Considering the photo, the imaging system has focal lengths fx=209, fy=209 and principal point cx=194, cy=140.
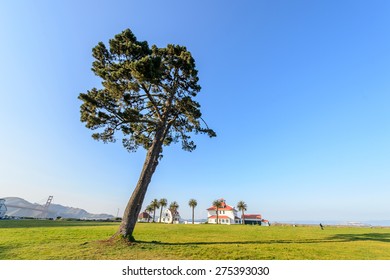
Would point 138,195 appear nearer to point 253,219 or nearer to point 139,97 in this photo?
point 139,97

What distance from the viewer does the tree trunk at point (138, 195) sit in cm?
1346

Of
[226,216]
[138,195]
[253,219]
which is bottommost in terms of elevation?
[138,195]

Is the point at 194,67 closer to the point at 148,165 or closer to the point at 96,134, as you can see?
the point at 148,165

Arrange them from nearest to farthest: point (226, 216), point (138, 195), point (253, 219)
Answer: point (138, 195)
point (226, 216)
point (253, 219)

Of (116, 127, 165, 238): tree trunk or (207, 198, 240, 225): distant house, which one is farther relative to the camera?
(207, 198, 240, 225): distant house

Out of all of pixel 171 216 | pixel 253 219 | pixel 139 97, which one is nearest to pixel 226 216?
pixel 253 219

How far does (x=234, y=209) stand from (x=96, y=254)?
298 ft

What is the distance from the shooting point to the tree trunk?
44.2 feet

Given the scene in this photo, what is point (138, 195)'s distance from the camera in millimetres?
14430

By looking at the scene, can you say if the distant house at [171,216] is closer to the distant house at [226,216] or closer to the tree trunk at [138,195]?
the distant house at [226,216]

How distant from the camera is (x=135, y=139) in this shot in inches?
826

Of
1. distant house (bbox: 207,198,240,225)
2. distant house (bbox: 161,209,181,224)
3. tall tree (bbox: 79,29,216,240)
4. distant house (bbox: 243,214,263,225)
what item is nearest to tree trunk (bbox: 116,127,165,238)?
tall tree (bbox: 79,29,216,240)

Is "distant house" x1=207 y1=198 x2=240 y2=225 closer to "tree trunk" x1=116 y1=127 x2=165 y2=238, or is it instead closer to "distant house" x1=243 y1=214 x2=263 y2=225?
"distant house" x1=243 y1=214 x2=263 y2=225

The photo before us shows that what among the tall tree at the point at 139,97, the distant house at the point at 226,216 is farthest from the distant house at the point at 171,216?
the tall tree at the point at 139,97
